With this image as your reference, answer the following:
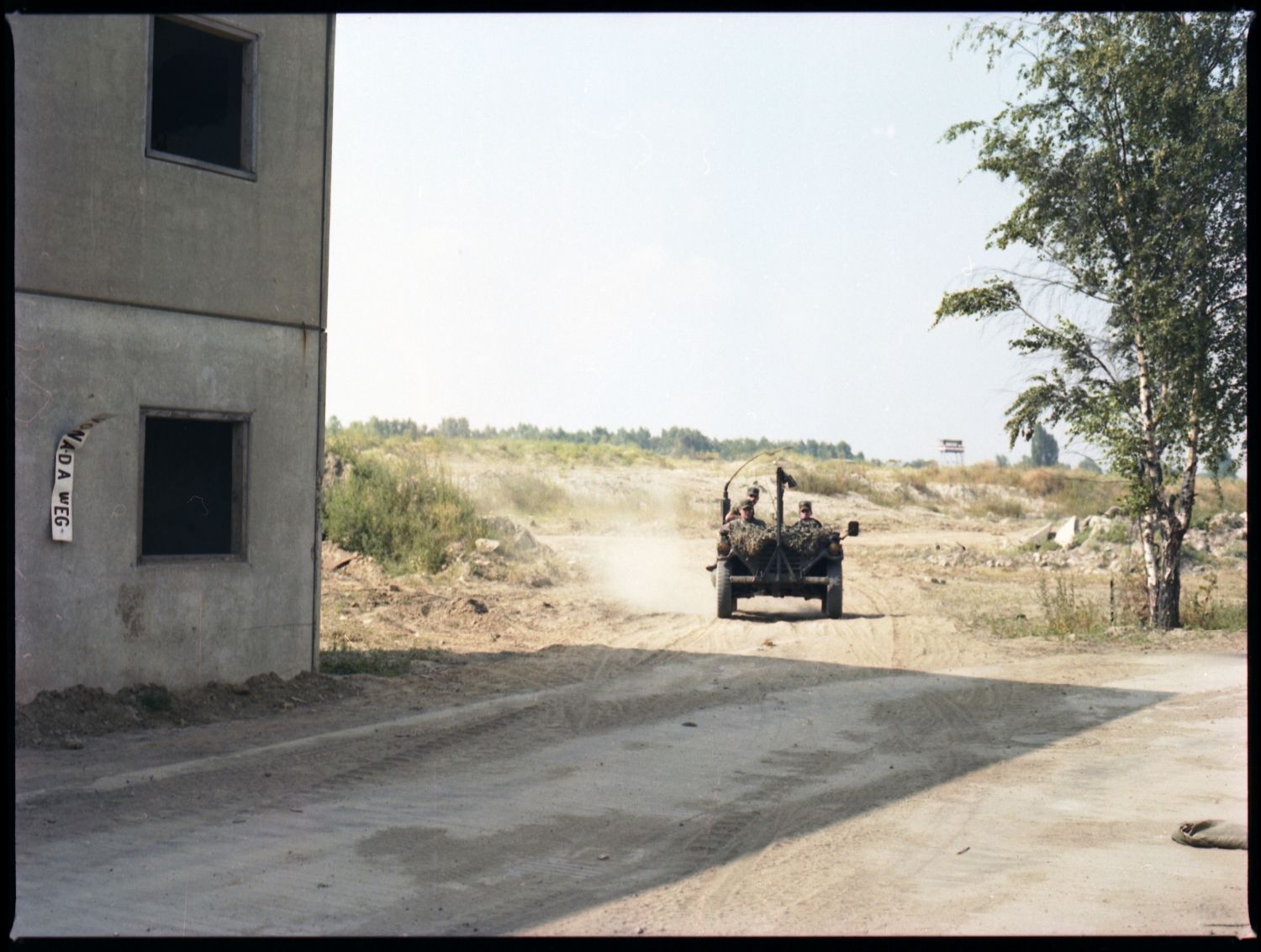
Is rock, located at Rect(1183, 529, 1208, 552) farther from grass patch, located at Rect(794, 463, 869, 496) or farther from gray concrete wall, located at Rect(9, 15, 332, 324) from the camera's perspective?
gray concrete wall, located at Rect(9, 15, 332, 324)

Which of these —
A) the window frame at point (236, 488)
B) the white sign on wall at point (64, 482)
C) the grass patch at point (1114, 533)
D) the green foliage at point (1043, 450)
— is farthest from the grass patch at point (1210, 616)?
the green foliage at point (1043, 450)

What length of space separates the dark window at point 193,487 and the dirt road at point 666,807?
72.8 inches

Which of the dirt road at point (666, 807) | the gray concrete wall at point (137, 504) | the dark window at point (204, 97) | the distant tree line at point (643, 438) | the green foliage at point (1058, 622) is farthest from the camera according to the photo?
the distant tree line at point (643, 438)

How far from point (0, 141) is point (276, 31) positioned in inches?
288

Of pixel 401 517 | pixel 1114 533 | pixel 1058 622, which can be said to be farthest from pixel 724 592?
pixel 1114 533

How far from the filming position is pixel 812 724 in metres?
10.7

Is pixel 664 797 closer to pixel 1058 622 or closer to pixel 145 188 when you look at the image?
pixel 145 188

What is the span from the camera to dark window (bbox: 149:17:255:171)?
10812 mm

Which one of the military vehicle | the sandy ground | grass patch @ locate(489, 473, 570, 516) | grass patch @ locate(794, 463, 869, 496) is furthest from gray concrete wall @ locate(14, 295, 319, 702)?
grass patch @ locate(794, 463, 869, 496)

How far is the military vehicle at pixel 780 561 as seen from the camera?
17.7 metres

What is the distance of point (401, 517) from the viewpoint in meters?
23.7

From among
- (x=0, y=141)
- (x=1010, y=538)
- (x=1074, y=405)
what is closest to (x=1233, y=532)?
(x=1010, y=538)

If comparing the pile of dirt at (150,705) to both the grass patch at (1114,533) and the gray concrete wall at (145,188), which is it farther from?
the grass patch at (1114,533)

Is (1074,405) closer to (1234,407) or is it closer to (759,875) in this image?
(1234,407)
